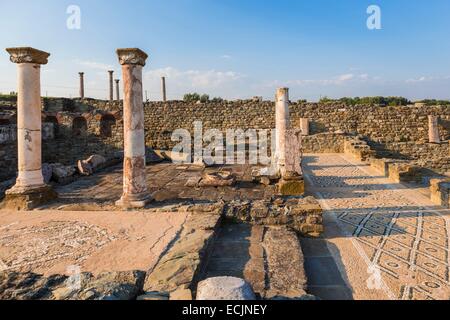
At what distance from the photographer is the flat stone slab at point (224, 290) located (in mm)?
2227

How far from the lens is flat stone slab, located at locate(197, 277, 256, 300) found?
223 centimetres

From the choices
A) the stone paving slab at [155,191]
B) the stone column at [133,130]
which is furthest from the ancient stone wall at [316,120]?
the stone column at [133,130]

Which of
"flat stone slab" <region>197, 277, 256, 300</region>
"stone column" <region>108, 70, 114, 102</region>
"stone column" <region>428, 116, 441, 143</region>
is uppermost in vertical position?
"stone column" <region>108, 70, 114, 102</region>

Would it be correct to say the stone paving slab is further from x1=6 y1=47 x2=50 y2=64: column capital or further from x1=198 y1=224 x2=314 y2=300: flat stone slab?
x1=6 y1=47 x2=50 y2=64: column capital

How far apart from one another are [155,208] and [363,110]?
17.5 m

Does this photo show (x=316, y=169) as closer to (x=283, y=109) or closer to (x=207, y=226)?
(x=283, y=109)

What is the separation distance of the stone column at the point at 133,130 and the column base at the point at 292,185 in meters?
3.11

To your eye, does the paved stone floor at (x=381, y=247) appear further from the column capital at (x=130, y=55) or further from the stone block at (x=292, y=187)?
the column capital at (x=130, y=55)

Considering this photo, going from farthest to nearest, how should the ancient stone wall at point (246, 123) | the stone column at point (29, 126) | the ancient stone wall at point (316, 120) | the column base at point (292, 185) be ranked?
the ancient stone wall at point (316, 120)
the ancient stone wall at point (246, 123)
the column base at point (292, 185)
the stone column at point (29, 126)

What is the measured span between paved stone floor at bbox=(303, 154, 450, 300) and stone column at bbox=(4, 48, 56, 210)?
5.44 metres

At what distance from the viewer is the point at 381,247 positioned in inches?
167

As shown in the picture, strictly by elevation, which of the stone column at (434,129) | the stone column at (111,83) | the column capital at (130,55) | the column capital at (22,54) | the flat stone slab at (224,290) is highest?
the stone column at (111,83)

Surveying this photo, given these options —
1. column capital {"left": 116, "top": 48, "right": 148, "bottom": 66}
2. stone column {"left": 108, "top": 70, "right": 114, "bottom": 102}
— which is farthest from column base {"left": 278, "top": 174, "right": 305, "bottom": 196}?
stone column {"left": 108, "top": 70, "right": 114, "bottom": 102}
